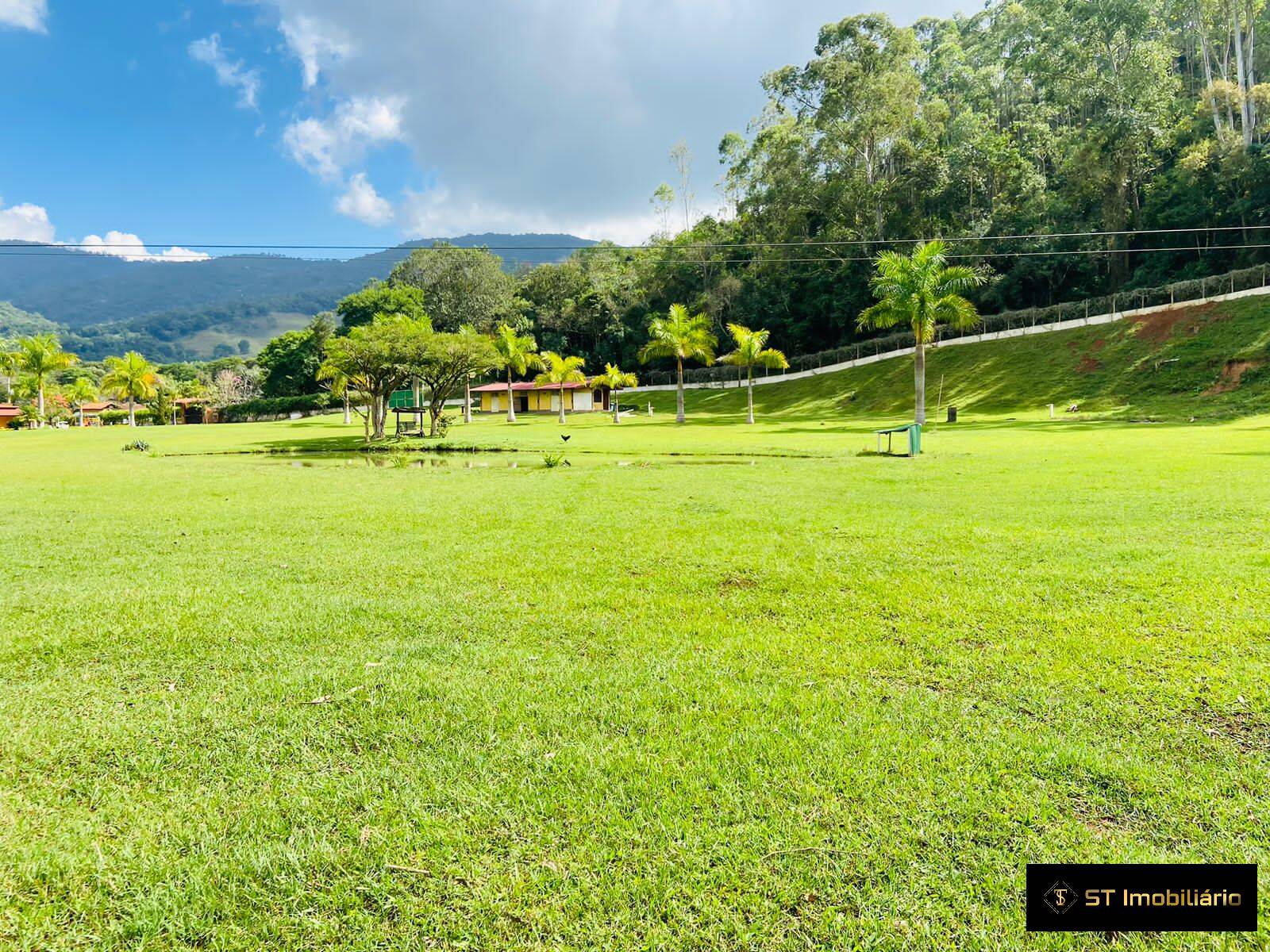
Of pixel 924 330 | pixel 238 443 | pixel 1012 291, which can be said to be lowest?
pixel 238 443

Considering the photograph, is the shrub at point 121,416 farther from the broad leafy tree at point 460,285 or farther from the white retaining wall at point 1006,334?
the white retaining wall at point 1006,334

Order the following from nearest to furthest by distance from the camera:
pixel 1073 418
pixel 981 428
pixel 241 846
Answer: pixel 241 846 → pixel 981 428 → pixel 1073 418

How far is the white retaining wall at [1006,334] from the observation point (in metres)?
33.9

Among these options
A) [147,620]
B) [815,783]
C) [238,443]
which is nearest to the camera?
[815,783]

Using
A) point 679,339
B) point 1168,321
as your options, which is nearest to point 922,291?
point 679,339

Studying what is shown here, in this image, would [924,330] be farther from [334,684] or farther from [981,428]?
[334,684]

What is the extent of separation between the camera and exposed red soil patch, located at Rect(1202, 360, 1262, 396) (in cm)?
2645

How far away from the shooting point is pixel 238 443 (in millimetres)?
27828

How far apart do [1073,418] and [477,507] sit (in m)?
26.4

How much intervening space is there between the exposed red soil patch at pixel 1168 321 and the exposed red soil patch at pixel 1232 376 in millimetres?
5268

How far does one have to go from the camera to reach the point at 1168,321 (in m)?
33.5

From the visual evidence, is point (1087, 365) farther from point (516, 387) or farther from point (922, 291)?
point (516, 387)

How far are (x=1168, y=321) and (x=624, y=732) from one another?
42.5 metres

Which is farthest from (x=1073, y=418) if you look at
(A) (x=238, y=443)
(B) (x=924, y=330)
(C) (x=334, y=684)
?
(A) (x=238, y=443)
